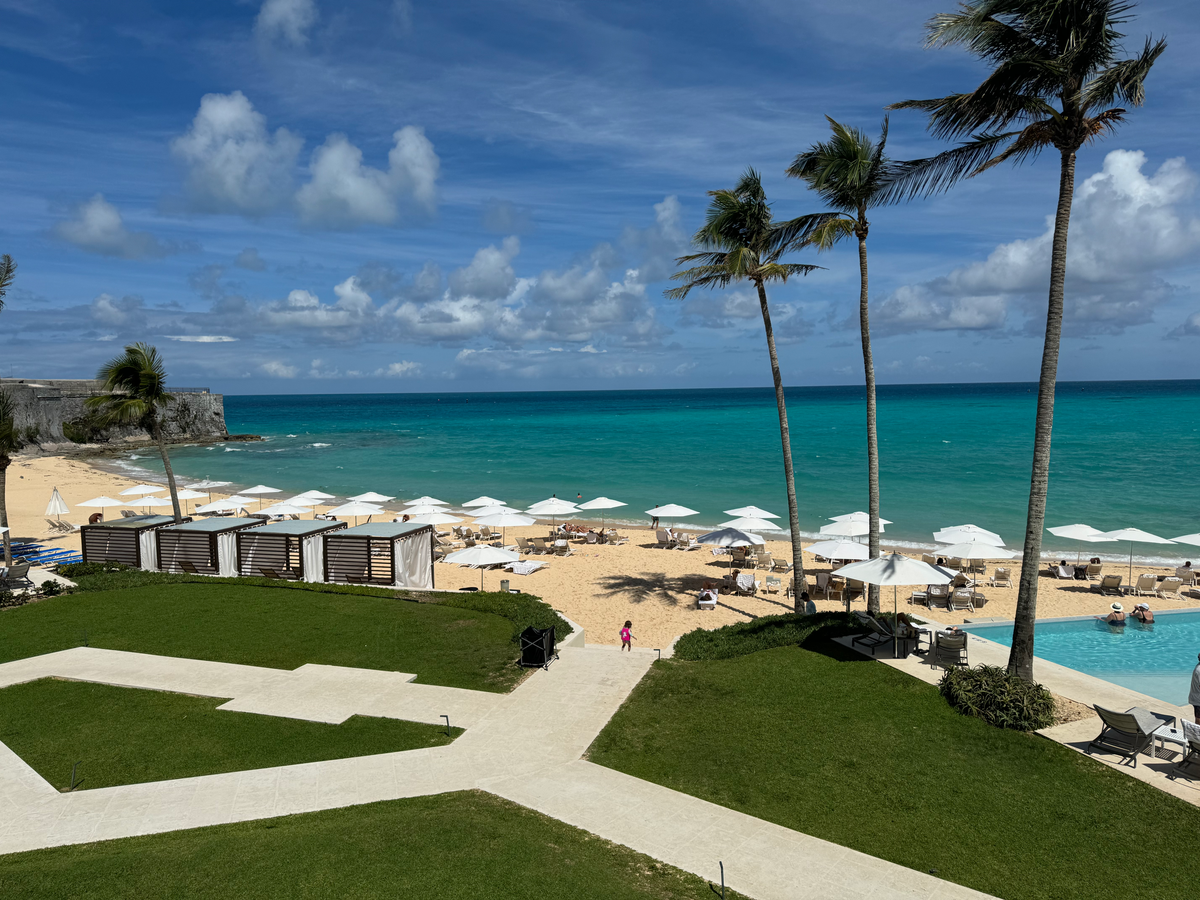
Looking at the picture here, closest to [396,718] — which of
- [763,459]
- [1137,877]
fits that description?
[1137,877]

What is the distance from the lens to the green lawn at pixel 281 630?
14.1 metres

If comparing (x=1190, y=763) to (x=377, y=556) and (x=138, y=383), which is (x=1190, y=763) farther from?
(x=138, y=383)

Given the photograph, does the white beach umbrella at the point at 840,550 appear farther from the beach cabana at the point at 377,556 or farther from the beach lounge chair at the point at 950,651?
the beach cabana at the point at 377,556

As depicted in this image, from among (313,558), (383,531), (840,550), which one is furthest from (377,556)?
(840,550)

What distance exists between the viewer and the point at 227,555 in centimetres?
2195

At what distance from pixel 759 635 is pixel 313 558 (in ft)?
45.2

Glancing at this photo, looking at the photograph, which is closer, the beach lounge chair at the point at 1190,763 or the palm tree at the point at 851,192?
the beach lounge chair at the point at 1190,763

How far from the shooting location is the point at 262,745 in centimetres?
1035

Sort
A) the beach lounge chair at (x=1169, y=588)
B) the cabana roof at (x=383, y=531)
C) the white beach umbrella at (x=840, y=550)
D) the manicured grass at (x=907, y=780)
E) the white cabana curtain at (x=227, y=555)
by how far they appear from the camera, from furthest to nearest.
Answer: the white cabana curtain at (x=227, y=555) < the beach lounge chair at (x=1169, y=588) < the cabana roof at (x=383, y=531) < the white beach umbrella at (x=840, y=550) < the manicured grass at (x=907, y=780)

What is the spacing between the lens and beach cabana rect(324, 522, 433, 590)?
20891 mm

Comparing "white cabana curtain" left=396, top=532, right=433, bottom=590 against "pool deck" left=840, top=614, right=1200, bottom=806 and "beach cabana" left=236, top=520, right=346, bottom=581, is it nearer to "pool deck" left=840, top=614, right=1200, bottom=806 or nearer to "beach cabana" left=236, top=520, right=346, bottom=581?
"beach cabana" left=236, top=520, right=346, bottom=581

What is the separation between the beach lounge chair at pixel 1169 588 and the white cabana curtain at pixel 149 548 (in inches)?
1238

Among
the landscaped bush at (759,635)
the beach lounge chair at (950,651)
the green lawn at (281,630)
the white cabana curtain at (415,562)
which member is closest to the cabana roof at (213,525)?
the green lawn at (281,630)

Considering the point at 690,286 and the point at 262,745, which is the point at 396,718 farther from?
the point at 690,286
